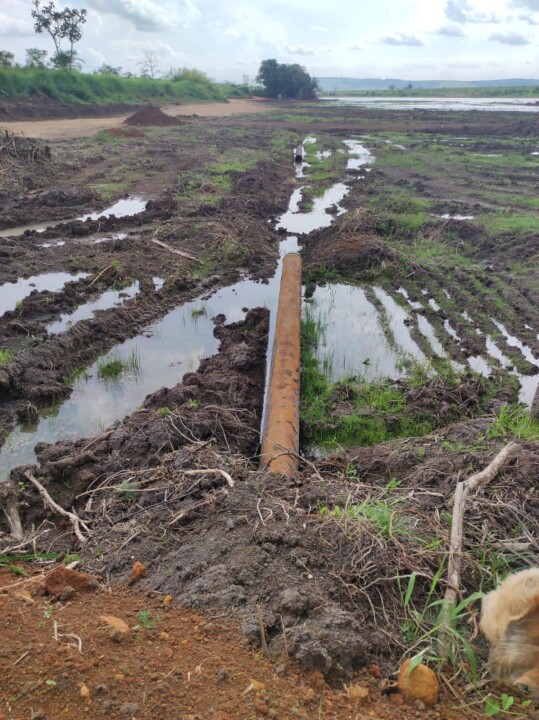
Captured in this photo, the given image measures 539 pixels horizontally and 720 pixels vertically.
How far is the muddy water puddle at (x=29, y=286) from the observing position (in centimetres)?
895

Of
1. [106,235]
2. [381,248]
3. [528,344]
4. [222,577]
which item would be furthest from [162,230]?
[222,577]

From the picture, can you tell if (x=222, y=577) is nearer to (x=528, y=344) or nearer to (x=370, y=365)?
(x=370, y=365)

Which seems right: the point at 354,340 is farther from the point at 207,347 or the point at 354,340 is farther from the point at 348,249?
the point at 348,249

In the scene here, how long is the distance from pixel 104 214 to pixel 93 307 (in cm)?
607

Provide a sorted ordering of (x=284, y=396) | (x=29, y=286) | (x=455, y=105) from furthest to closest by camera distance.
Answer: (x=455, y=105), (x=29, y=286), (x=284, y=396)

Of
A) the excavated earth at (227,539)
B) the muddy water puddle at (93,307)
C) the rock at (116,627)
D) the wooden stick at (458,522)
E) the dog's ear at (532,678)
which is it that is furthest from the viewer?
the muddy water puddle at (93,307)

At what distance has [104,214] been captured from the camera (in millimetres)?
13977

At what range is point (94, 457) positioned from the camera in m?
4.79

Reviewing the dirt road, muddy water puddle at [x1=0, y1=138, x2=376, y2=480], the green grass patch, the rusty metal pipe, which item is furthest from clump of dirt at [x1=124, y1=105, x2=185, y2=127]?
the rusty metal pipe

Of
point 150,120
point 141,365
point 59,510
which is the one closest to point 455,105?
point 150,120

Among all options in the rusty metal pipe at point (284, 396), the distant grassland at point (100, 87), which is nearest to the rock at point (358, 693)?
the rusty metal pipe at point (284, 396)

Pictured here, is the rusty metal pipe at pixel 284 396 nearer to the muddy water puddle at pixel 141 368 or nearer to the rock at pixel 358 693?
the muddy water puddle at pixel 141 368

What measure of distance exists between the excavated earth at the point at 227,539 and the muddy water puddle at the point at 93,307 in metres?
0.17

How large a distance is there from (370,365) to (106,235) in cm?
754
